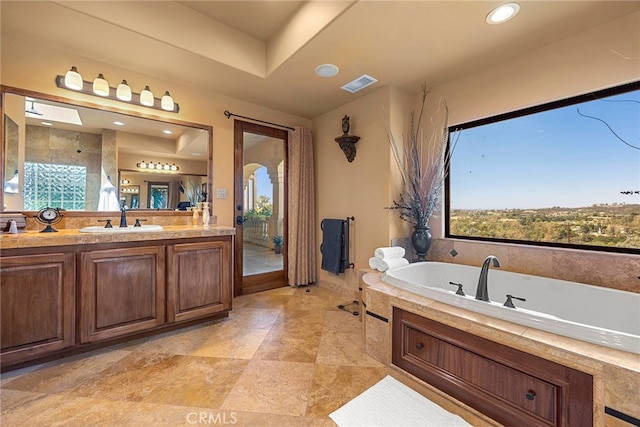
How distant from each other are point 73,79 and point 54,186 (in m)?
0.88

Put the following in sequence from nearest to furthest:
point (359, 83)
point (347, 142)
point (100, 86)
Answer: point (100, 86) < point (359, 83) < point (347, 142)

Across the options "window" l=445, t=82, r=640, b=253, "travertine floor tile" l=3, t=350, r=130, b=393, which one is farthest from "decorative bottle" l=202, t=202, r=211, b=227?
"window" l=445, t=82, r=640, b=253

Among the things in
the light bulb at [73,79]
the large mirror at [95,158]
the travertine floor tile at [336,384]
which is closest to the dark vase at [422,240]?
the travertine floor tile at [336,384]

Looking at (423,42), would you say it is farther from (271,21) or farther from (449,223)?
(449,223)

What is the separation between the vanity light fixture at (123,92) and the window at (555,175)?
3.16 metres

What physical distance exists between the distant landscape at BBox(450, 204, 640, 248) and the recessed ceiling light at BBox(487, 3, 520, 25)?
1.47 metres

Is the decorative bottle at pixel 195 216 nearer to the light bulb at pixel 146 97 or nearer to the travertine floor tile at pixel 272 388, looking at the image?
the light bulb at pixel 146 97

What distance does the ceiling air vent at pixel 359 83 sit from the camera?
2.57 metres

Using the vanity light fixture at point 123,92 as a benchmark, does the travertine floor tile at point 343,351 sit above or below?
below

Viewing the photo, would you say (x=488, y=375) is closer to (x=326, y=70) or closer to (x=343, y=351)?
(x=343, y=351)

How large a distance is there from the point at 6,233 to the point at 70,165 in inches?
25.5

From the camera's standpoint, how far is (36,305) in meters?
1.67

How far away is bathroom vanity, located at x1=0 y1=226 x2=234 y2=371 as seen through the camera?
1622 mm

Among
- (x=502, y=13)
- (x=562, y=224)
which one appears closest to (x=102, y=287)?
(x=502, y=13)
